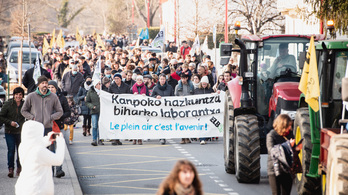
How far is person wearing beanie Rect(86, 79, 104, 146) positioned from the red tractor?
19.1 ft

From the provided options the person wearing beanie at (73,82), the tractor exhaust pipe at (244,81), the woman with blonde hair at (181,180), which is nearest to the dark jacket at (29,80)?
the person wearing beanie at (73,82)

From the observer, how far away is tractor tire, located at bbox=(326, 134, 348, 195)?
7.67 metres

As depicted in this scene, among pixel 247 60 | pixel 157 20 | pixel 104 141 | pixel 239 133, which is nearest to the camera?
pixel 239 133

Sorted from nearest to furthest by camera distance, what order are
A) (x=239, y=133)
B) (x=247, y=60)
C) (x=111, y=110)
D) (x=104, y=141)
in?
(x=239, y=133), (x=247, y=60), (x=111, y=110), (x=104, y=141)

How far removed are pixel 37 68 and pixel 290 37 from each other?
399 inches

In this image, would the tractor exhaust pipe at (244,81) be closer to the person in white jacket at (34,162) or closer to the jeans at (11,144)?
the jeans at (11,144)

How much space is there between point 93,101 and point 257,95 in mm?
6940

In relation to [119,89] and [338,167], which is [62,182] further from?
[119,89]

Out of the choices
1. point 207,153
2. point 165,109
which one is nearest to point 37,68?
point 165,109

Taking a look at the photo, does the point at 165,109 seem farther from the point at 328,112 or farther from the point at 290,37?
the point at 328,112

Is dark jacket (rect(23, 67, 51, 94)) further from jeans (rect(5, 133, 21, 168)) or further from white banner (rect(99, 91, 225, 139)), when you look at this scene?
jeans (rect(5, 133, 21, 168))

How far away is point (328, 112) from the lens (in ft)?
33.6

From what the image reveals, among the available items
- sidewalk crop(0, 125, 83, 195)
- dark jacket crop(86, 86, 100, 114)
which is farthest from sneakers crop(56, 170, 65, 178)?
dark jacket crop(86, 86, 100, 114)

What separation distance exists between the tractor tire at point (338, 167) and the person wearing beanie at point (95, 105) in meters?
11.1
